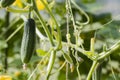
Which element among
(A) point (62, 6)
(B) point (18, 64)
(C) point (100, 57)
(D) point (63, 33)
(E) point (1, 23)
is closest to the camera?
(C) point (100, 57)

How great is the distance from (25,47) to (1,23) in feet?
3.83

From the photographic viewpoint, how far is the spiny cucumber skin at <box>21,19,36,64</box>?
40.8 inches

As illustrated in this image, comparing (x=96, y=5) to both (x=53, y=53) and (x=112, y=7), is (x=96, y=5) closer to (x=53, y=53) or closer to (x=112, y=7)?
(x=112, y=7)

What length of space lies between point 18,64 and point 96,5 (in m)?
0.41

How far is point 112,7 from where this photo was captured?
2.28m

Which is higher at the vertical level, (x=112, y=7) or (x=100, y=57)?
(x=100, y=57)

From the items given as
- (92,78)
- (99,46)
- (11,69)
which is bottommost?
(11,69)

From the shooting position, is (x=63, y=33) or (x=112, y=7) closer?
(x=63, y=33)

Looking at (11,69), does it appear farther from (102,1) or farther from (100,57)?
(100,57)

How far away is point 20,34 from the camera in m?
2.20

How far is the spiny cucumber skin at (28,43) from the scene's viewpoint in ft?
3.40

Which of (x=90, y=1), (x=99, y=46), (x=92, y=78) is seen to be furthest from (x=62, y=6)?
(x=92, y=78)

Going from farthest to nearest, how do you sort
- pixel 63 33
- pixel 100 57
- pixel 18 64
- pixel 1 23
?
pixel 1 23
pixel 18 64
pixel 63 33
pixel 100 57

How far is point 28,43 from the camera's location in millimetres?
1047
